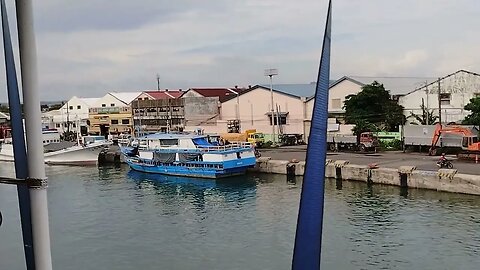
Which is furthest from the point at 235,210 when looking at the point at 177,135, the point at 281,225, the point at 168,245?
the point at 177,135

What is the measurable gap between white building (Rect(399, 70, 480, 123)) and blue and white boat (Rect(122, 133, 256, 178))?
6263mm

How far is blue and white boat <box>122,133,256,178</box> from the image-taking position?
46.8ft

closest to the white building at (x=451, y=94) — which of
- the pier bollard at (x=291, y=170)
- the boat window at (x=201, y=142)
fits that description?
the pier bollard at (x=291, y=170)

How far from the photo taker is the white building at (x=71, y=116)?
96.3 feet

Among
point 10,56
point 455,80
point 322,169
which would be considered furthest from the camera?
point 455,80

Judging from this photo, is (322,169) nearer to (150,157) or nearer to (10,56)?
(10,56)

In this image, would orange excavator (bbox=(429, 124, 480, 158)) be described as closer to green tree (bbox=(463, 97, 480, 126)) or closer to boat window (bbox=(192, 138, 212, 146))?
green tree (bbox=(463, 97, 480, 126))

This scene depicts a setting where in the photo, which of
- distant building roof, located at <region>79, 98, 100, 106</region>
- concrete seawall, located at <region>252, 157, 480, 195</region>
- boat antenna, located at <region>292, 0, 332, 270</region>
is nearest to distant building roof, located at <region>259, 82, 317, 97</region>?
concrete seawall, located at <region>252, 157, 480, 195</region>

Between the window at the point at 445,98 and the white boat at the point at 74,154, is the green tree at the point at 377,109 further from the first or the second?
the white boat at the point at 74,154

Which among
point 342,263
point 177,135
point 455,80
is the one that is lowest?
point 342,263

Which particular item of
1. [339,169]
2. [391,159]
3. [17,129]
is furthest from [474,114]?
[17,129]

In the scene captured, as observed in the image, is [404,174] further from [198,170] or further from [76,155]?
[76,155]

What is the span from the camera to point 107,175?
16.4 m

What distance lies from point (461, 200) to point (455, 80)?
8297 mm
